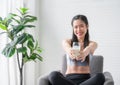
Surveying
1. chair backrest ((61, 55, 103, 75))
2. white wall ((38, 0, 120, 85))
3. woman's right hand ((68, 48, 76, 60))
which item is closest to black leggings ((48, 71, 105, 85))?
woman's right hand ((68, 48, 76, 60))

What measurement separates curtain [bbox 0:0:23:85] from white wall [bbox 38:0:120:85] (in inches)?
25.4

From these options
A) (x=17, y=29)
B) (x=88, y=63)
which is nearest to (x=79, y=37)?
(x=88, y=63)

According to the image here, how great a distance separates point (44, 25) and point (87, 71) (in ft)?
4.67

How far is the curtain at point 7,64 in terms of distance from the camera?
2.87 metres

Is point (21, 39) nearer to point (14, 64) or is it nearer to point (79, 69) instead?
point (14, 64)

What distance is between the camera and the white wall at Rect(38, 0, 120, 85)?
3.34 metres

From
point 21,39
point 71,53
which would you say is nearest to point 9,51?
point 21,39

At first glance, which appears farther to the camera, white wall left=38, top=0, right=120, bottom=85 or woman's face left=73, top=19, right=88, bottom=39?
white wall left=38, top=0, right=120, bottom=85

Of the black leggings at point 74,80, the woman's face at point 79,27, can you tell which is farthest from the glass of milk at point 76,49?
the black leggings at point 74,80

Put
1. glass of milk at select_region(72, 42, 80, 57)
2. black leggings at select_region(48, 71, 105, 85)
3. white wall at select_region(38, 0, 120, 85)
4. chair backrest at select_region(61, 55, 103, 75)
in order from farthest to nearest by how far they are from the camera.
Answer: white wall at select_region(38, 0, 120, 85)
chair backrest at select_region(61, 55, 103, 75)
glass of milk at select_region(72, 42, 80, 57)
black leggings at select_region(48, 71, 105, 85)

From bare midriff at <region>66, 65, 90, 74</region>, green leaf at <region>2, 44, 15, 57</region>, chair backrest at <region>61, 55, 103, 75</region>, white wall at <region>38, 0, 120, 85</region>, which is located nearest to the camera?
bare midriff at <region>66, 65, 90, 74</region>

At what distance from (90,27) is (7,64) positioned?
1.32 metres

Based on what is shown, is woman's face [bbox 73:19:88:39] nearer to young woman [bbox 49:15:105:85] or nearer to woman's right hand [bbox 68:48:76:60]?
young woman [bbox 49:15:105:85]

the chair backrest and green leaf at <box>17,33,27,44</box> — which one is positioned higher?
green leaf at <box>17,33,27,44</box>
